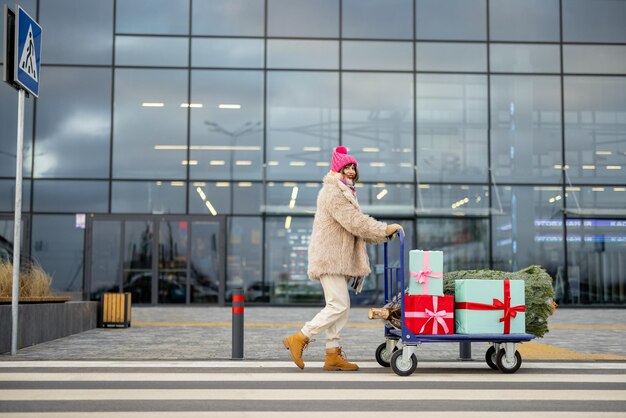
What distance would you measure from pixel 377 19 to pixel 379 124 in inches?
123

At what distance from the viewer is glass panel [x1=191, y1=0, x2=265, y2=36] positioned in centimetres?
2367

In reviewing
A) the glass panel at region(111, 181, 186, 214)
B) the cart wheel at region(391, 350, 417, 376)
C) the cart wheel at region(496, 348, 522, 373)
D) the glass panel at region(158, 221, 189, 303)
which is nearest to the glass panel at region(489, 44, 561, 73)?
the glass panel at region(111, 181, 186, 214)

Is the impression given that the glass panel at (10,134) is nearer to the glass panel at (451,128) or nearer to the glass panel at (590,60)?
the glass panel at (451,128)

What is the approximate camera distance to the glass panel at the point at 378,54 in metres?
23.8

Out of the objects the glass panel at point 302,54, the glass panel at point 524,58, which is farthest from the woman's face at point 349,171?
the glass panel at point 524,58

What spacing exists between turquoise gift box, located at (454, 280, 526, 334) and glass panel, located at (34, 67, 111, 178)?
17199 mm

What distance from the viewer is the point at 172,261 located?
22.7 meters

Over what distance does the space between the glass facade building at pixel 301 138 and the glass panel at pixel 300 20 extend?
0.15ft

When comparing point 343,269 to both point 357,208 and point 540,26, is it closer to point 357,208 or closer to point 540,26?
point 357,208

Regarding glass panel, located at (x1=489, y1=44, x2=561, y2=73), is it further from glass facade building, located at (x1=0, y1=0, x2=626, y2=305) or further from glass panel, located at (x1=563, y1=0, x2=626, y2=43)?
glass panel, located at (x1=563, y1=0, x2=626, y2=43)

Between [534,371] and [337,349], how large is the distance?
6.02ft

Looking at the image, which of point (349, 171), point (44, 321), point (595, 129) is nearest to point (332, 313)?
point (349, 171)

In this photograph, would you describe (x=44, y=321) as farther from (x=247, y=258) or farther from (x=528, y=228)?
(x=528, y=228)

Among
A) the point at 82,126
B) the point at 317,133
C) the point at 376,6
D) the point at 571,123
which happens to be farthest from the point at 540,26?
the point at 82,126
